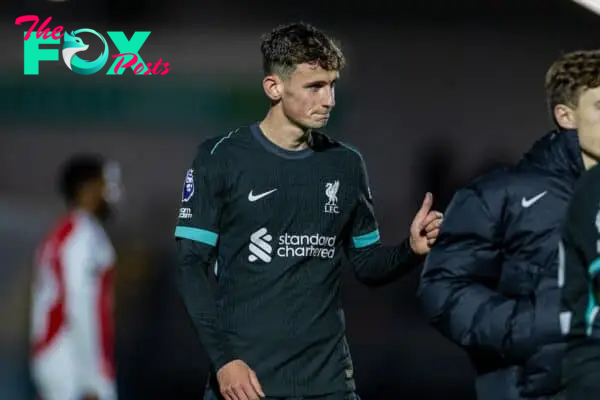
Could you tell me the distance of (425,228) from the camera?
3.19 metres

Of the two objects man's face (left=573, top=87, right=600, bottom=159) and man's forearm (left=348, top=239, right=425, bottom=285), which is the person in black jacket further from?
man's forearm (left=348, top=239, right=425, bottom=285)

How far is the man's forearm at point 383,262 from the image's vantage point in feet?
10.8

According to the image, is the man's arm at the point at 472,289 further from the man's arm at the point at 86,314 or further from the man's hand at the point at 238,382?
the man's arm at the point at 86,314

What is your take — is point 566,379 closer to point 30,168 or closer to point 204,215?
point 204,215

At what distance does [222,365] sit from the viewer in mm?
3174

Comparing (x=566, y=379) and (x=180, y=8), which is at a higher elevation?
(x=180, y=8)

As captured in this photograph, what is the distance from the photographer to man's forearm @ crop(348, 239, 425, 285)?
10.8ft

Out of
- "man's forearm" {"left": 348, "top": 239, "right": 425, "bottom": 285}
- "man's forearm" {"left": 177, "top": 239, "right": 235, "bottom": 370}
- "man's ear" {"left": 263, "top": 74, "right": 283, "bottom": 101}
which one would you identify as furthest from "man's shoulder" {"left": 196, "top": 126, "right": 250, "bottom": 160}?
"man's forearm" {"left": 348, "top": 239, "right": 425, "bottom": 285}

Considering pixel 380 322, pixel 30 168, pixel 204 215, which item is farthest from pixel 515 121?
pixel 204 215

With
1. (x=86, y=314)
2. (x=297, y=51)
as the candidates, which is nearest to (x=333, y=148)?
(x=297, y=51)

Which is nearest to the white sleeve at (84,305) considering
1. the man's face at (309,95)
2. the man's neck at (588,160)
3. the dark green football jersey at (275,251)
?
the dark green football jersey at (275,251)

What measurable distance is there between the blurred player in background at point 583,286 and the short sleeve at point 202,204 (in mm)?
1020

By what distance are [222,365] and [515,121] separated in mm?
2333

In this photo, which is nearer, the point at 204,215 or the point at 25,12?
the point at 204,215
